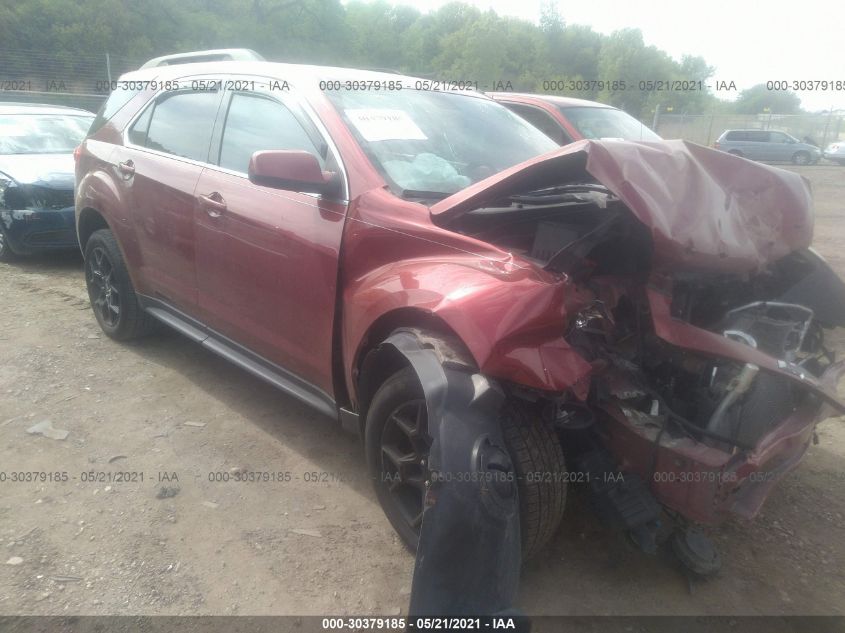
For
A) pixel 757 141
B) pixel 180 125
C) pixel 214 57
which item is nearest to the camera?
pixel 180 125

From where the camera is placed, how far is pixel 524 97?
7.14 metres

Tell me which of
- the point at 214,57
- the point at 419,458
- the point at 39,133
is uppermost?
the point at 214,57

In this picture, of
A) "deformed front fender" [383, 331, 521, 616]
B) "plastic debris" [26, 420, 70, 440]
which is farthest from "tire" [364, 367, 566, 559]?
"plastic debris" [26, 420, 70, 440]

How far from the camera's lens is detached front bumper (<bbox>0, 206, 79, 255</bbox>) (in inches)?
245

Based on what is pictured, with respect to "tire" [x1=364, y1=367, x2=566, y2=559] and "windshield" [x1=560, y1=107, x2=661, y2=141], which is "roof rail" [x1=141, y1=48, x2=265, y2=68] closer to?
"tire" [x1=364, y1=367, x2=566, y2=559]

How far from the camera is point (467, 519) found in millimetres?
1901

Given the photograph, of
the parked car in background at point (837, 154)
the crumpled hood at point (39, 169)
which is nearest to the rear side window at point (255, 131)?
the crumpled hood at point (39, 169)

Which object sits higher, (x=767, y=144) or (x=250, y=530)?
(x=767, y=144)

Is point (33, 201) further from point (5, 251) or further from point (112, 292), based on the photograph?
point (112, 292)

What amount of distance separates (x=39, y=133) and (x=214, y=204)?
5.63m

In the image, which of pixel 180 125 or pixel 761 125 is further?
pixel 761 125

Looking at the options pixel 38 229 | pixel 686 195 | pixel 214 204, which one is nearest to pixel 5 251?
pixel 38 229

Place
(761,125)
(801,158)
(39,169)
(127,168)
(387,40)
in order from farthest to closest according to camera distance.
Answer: (387,40)
(761,125)
(801,158)
(39,169)
(127,168)

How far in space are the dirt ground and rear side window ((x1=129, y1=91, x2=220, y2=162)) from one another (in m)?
1.44
